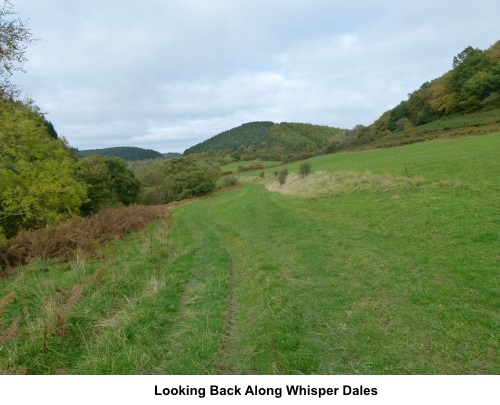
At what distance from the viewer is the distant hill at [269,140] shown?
4793 inches

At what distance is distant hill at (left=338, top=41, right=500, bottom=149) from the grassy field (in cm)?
3894

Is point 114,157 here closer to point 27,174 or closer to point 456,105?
point 27,174

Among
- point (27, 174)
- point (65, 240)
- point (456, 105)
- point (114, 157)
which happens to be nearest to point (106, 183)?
point (114, 157)

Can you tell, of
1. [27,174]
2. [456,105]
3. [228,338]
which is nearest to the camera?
[228,338]

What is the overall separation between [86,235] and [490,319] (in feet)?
52.2

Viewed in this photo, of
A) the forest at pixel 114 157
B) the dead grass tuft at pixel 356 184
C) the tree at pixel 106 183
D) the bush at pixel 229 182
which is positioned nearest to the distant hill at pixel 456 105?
the forest at pixel 114 157

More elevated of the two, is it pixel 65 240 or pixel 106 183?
pixel 106 183

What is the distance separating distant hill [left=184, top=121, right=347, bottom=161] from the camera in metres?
122

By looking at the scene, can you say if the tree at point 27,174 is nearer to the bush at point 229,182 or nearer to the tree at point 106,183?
the tree at point 106,183

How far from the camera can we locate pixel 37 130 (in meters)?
17.5

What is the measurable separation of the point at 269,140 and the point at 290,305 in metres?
148

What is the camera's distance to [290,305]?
6.35 metres

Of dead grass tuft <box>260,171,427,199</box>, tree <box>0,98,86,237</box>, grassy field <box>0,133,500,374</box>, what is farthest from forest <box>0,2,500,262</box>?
dead grass tuft <box>260,171,427,199</box>

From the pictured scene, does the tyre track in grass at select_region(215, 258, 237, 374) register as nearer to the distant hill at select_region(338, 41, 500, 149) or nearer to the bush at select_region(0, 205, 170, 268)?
the bush at select_region(0, 205, 170, 268)
